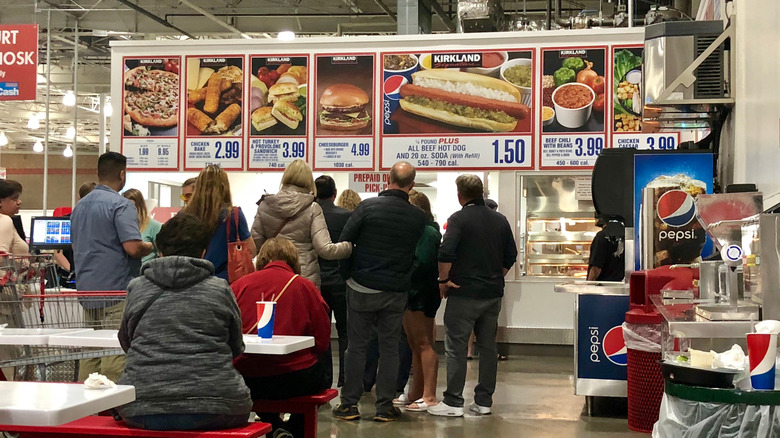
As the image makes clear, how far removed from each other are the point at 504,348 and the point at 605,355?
9.88 ft

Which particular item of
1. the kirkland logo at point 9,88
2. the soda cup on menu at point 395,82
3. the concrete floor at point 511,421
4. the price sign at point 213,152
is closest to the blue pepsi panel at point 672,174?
the concrete floor at point 511,421

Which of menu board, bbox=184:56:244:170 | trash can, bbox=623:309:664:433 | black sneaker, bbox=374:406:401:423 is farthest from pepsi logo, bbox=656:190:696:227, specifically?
menu board, bbox=184:56:244:170

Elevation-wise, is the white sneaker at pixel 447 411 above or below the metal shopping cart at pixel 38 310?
below

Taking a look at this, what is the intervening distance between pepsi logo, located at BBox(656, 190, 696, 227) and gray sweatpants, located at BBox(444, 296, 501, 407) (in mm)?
1332

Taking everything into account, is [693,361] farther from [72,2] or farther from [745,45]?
[72,2]

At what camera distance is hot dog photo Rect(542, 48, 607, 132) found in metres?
8.45

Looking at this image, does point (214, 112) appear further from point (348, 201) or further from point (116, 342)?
point (116, 342)

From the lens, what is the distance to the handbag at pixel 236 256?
16.7 feet

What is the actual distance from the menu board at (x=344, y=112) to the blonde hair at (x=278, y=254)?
14.7ft

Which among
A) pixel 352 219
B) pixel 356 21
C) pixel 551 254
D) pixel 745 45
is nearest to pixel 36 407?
pixel 352 219

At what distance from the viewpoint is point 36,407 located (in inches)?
84.7

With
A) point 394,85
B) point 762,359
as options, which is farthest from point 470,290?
point 762,359

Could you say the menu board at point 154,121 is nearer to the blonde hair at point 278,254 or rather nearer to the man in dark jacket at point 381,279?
the man in dark jacket at point 381,279

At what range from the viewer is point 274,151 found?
8906mm
